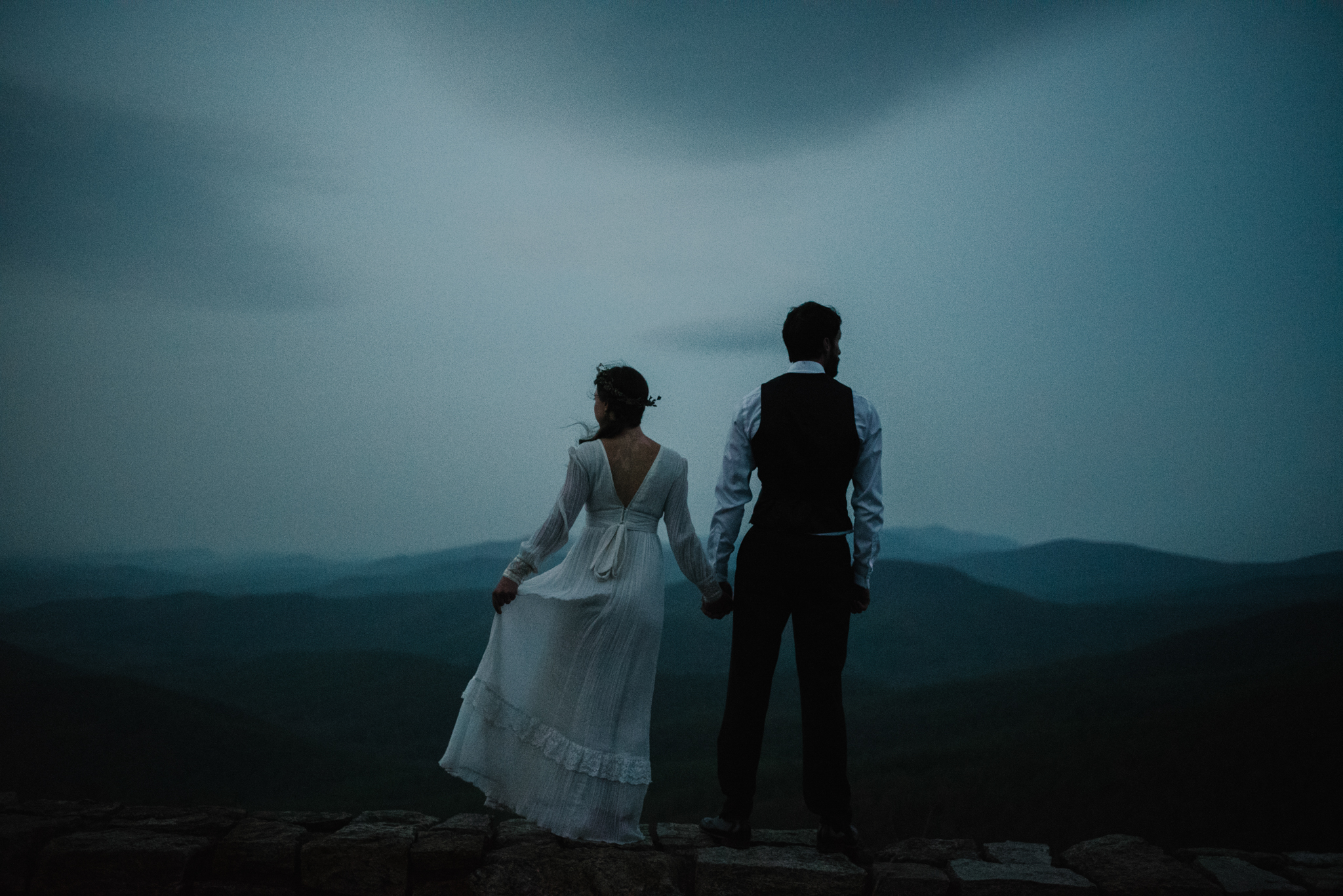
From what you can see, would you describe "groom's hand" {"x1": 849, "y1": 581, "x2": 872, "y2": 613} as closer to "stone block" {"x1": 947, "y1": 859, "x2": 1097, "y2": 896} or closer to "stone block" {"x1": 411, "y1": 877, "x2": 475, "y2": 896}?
"stone block" {"x1": 947, "y1": 859, "x2": 1097, "y2": 896}

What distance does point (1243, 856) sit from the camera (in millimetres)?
3557

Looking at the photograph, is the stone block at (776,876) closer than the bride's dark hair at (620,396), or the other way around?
the stone block at (776,876)

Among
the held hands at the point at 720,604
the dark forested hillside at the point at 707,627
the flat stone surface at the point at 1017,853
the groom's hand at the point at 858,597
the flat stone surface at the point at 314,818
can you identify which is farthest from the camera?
the dark forested hillside at the point at 707,627

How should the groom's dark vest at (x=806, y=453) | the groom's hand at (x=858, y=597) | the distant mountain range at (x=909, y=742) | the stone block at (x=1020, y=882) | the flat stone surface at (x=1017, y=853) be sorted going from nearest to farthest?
1. the stone block at (x=1020, y=882)
2. the groom's dark vest at (x=806, y=453)
3. the groom's hand at (x=858, y=597)
4. the flat stone surface at (x=1017, y=853)
5. the distant mountain range at (x=909, y=742)

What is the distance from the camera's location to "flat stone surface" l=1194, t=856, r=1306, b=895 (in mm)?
3049

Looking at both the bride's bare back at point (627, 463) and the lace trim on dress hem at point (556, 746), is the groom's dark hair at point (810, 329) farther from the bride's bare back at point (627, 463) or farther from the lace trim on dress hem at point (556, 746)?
the lace trim on dress hem at point (556, 746)

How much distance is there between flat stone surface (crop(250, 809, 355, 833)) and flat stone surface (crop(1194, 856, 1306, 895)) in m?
3.96

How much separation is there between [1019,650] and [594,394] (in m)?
12.3

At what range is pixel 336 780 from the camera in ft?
31.4

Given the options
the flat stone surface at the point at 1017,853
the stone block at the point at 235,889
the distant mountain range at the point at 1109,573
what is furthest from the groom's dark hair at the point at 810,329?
the distant mountain range at the point at 1109,573

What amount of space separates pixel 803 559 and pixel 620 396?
1.13 meters

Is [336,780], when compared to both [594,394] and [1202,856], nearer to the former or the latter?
[594,394]

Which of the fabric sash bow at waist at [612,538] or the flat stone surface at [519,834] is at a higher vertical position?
the fabric sash bow at waist at [612,538]

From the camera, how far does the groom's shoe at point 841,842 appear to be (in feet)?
10.7
